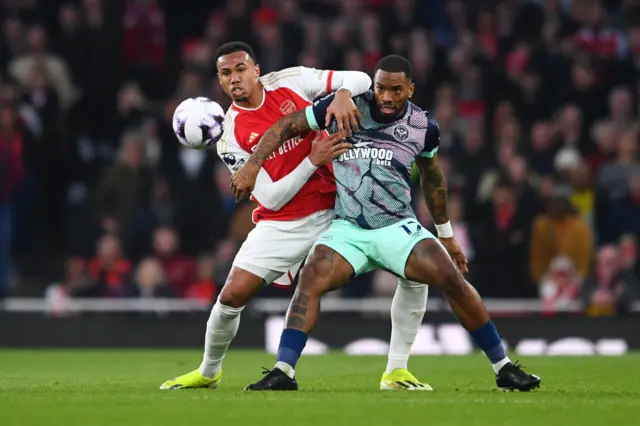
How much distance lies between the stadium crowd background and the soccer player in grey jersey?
7.07 m

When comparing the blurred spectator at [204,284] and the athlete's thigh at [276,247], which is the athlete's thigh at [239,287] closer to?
the athlete's thigh at [276,247]

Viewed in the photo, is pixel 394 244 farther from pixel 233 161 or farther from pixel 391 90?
pixel 233 161

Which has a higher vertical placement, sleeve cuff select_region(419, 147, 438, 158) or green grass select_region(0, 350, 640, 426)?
sleeve cuff select_region(419, 147, 438, 158)

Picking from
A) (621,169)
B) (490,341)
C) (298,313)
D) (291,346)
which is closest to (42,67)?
(621,169)

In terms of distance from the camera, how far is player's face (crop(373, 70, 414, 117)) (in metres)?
8.49

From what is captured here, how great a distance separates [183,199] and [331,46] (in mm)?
3200

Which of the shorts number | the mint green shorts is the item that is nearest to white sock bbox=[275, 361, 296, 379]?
the mint green shorts

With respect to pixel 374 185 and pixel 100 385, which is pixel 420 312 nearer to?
pixel 374 185

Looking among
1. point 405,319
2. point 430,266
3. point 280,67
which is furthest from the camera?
point 280,67

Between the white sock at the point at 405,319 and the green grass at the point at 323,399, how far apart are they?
290 mm

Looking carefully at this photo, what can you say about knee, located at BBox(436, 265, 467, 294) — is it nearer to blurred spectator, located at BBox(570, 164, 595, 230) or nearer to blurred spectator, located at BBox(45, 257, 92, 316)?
blurred spectator, located at BBox(570, 164, 595, 230)

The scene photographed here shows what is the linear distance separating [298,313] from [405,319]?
961 mm

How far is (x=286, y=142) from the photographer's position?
897 centimetres

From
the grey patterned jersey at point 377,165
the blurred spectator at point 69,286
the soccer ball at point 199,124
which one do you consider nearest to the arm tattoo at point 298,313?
the grey patterned jersey at point 377,165
